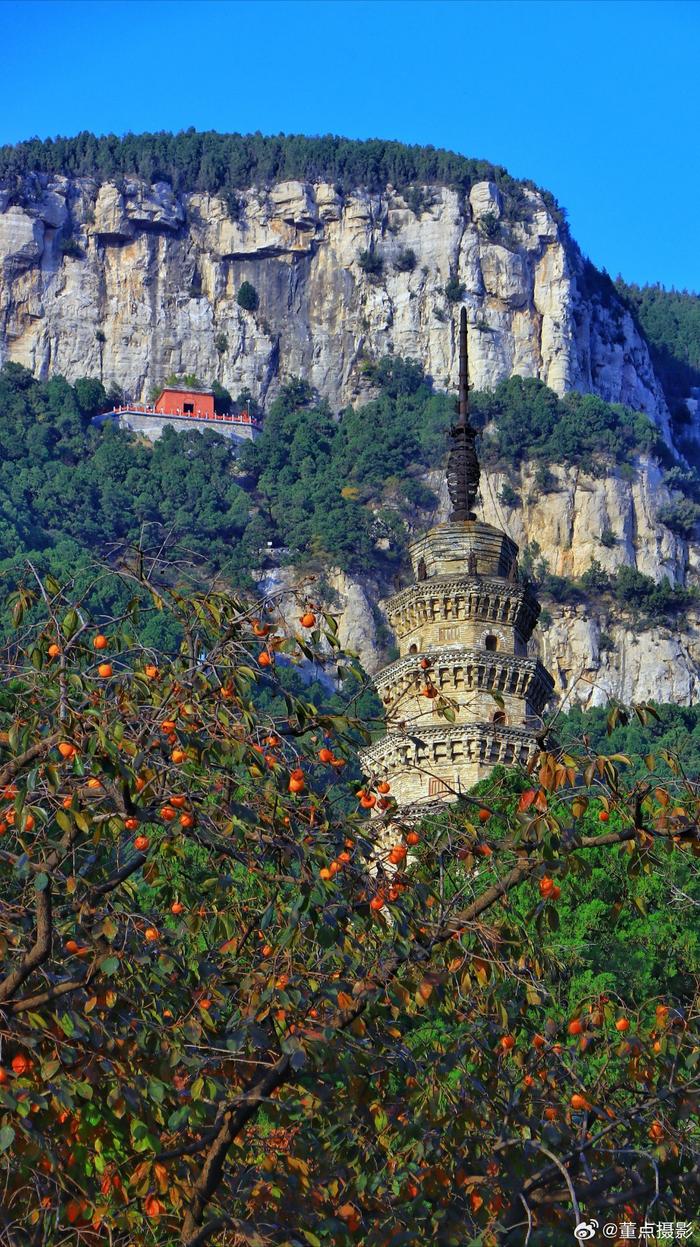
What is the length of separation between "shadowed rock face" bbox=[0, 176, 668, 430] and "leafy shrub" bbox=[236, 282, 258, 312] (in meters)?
0.62

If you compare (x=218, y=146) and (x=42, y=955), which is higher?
(x=218, y=146)

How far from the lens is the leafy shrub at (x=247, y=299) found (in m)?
180

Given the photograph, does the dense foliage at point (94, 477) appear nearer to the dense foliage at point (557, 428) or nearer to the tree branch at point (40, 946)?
the dense foliage at point (557, 428)

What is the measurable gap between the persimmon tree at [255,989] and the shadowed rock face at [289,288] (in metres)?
161

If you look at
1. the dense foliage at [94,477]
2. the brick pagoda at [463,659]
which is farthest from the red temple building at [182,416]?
the brick pagoda at [463,659]

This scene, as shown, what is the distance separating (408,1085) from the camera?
14.6 m

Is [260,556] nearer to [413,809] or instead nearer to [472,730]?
[472,730]

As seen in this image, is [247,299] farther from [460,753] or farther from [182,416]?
[460,753]

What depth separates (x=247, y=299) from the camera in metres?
180

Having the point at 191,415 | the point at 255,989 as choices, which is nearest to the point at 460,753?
the point at 255,989

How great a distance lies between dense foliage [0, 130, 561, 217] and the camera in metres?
191

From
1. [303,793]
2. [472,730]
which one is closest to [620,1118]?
[303,793]

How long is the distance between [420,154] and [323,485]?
5295 centimetres

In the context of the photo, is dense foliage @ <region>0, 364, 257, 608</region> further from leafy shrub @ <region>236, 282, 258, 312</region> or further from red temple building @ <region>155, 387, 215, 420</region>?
leafy shrub @ <region>236, 282, 258, 312</region>
